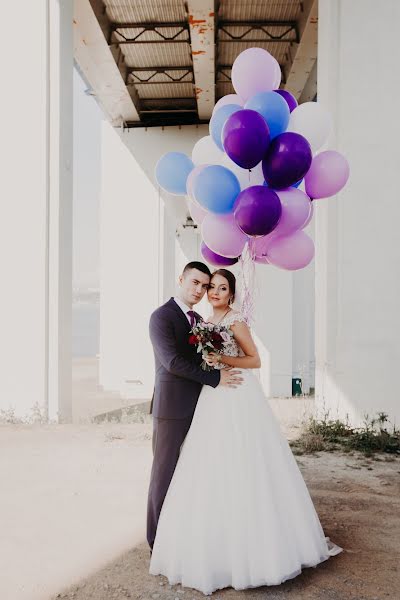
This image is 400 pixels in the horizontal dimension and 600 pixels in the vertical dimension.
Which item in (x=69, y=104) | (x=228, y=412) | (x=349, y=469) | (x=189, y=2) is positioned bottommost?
(x=349, y=469)

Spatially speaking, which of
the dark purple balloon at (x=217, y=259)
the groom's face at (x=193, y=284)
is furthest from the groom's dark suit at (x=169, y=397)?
the dark purple balloon at (x=217, y=259)

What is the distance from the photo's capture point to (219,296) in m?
3.32

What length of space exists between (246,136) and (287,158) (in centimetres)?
27

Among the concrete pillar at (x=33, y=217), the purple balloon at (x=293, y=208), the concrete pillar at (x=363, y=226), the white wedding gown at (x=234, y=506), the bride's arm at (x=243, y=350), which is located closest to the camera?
the white wedding gown at (x=234, y=506)

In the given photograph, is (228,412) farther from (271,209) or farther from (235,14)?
(235,14)

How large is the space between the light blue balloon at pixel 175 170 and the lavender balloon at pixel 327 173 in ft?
2.65

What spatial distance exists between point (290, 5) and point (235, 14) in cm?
93

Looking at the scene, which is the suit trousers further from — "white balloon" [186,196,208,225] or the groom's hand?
"white balloon" [186,196,208,225]

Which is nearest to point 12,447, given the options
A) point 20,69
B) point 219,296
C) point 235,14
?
point 219,296

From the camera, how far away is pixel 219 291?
332 centimetres

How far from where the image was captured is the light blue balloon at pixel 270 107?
11.0 feet

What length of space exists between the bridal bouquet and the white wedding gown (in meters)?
0.22

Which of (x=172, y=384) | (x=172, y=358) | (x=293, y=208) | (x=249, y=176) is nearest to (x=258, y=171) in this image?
(x=249, y=176)

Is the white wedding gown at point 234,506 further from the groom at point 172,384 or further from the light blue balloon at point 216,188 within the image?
the light blue balloon at point 216,188
